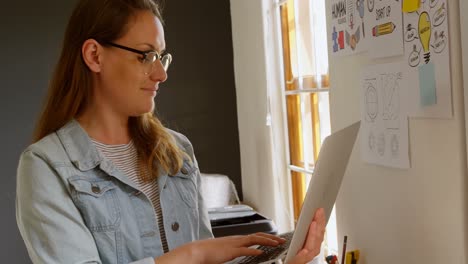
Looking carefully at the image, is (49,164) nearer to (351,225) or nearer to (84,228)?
(84,228)

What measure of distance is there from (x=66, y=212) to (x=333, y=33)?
3.39 feet

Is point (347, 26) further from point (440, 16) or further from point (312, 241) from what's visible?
point (312, 241)

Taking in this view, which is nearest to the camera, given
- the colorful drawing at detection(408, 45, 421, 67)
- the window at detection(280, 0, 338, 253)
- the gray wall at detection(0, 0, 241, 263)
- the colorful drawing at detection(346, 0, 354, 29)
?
the colorful drawing at detection(408, 45, 421, 67)

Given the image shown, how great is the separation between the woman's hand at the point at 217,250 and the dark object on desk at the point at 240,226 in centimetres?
113

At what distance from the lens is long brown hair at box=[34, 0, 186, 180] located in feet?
4.41

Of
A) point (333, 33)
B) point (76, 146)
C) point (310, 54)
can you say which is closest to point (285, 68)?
point (310, 54)

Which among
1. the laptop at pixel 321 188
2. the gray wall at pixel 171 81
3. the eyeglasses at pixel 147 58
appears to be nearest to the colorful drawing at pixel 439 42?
the laptop at pixel 321 188

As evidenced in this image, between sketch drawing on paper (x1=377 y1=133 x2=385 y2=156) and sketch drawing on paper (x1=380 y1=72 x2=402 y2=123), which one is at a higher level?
sketch drawing on paper (x1=380 y1=72 x2=402 y2=123)

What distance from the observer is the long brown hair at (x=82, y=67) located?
4.41 ft

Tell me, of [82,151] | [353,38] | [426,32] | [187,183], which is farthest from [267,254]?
[353,38]

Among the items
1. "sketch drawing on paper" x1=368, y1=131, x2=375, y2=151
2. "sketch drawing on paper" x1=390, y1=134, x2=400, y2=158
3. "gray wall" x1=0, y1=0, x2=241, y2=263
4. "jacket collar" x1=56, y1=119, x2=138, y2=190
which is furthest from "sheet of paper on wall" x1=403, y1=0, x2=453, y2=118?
"gray wall" x1=0, y1=0, x2=241, y2=263

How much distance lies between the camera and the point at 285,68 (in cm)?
275

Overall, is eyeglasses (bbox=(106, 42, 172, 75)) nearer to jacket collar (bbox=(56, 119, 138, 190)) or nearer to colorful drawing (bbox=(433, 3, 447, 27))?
jacket collar (bbox=(56, 119, 138, 190))

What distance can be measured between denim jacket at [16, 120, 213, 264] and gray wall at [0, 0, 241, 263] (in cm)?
214
